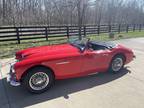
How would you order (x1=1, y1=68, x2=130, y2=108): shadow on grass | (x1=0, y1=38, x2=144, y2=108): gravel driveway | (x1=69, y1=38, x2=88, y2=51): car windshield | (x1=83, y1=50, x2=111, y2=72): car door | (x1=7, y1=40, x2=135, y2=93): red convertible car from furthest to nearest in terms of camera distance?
1. (x1=69, y1=38, x2=88, y2=51): car windshield
2. (x1=83, y1=50, x2=111, y2=72): car door
3. (x1=7, y1=40, x2=135, y2=93): red convertible car
4. (x1=1, y1=68, x2=130, y2=108): shadow on grass
5. (x1=0, y1=38, x2=144, y2=108): gravel driveway

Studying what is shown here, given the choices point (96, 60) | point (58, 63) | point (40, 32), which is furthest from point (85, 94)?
point (40, 32)

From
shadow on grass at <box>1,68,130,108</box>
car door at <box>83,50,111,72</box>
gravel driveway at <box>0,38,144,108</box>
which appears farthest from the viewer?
car door at <box>83,50,111,72</box>

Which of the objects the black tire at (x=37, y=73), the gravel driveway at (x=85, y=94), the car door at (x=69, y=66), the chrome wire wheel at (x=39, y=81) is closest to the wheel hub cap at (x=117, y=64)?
the gravel driveway at (x=85, y=94)

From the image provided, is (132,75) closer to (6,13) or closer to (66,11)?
(66,11)

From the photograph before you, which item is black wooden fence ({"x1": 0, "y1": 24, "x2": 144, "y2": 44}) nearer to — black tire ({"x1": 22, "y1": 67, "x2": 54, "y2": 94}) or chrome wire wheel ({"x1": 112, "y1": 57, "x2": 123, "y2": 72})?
black tire ({"x1": 22, "y1": 67, "x2": 54, "y2": 94})

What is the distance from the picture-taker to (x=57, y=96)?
345cm

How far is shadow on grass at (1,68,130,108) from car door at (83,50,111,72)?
327mm

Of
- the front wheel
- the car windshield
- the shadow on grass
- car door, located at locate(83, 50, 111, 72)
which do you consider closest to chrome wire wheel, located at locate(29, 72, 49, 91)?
the shadow on grass

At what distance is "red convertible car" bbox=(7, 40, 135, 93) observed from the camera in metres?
3.36

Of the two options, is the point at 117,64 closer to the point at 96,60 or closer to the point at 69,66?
the point at 96,60

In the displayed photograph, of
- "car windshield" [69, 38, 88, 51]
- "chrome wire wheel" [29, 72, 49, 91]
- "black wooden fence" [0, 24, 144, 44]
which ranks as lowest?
"chrome wire wheel" [29, 72, 49, 91]

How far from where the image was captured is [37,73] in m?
3.45

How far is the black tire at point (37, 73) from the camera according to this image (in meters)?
3.37

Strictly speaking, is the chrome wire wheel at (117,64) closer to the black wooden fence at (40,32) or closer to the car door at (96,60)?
the car door at (96,60)
